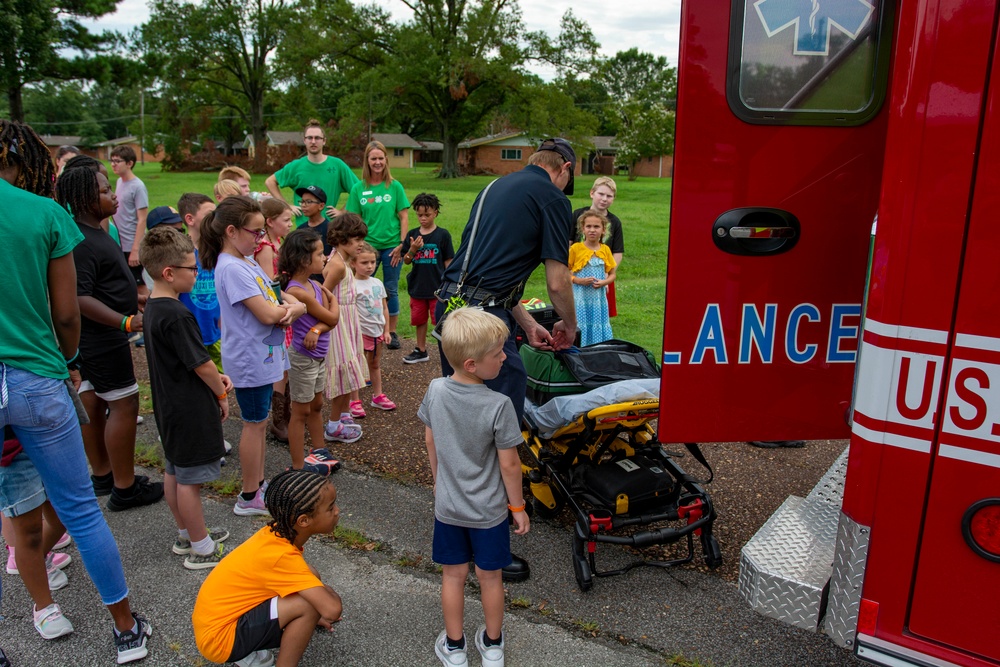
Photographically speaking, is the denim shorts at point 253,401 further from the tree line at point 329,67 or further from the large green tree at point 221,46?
the large green tree at point 221,46

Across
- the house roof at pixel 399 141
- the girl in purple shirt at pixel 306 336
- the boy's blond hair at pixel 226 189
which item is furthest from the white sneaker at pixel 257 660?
the house roof at pixel 399 141

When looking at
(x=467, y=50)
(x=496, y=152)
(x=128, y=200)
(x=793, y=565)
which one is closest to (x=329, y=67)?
(x=467, y=50)

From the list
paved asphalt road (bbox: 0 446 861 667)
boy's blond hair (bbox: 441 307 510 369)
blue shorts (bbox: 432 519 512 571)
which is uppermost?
boy's blond hair (bbox: 441 307 510 369)

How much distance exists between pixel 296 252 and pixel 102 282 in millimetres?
1059

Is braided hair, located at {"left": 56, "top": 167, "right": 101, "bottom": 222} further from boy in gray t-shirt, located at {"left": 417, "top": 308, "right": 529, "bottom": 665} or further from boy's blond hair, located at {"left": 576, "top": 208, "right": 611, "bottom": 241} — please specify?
boy's blond hair, located at {"left": 576, "top": 208, "right": 611, "bottom": 241}

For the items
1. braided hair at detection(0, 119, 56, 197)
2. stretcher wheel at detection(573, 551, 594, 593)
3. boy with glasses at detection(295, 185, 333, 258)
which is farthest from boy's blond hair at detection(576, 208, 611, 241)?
braided hair at detection(0, 119, 56, 197)

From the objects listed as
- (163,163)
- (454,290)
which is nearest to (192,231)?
(454,290)

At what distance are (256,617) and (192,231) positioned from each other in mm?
3918

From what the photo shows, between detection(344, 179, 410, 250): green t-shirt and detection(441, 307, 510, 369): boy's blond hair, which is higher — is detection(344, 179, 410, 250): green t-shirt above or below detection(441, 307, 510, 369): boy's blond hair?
above

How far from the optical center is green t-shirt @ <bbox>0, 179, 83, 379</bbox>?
2.53m

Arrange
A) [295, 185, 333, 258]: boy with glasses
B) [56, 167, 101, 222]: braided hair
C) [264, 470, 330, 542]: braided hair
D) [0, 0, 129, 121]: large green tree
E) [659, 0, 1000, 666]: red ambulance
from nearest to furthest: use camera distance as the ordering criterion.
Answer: [659, 0, 1000, 666]: red ambulance
[264, 470, 330, 542]: braided hair
[56, 167, 101, 222]: braided hair
[295, 185, 333, 258]: boy with glasses
[0, 0, 129, 121]: large green tree

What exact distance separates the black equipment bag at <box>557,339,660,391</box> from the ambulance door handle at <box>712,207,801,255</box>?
1.29m

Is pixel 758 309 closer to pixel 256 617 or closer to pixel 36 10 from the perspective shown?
pixel 256 617

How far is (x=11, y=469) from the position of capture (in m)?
2.80
